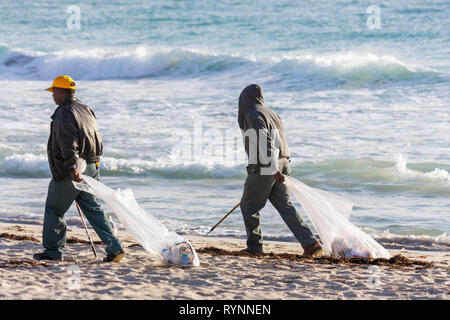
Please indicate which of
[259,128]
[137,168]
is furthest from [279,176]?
[137,168]

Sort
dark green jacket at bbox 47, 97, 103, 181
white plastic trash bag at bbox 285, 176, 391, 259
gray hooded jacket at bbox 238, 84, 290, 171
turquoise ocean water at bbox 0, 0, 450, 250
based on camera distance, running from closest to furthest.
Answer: dark green jacket at bbox 47, 97, 103, 181 → gray hooded jacket at bbox 238, 84, 290, 171 → white plastic trash bag at bbox 285, 176, 391, 259 → turquoise ocean water at bbox 0, 0, 450, 250

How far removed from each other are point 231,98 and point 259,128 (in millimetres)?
13489

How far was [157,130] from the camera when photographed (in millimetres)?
15414

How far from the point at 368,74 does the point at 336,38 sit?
716 centimetres

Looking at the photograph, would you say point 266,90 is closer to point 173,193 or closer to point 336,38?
point 336,38

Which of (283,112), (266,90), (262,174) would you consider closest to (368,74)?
(266,90)

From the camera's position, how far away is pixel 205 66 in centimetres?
2525

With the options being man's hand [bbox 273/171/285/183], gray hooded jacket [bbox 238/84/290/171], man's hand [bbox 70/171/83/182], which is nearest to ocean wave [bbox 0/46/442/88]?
gray hooded jacket [bbox 238/84/290/171]

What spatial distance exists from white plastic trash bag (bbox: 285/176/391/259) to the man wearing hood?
13 cm

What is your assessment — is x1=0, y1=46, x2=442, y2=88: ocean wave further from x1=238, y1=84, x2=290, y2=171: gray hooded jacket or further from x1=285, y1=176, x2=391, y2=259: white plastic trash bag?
x1=238, y1=84, x2=290, y2=171: gray hooded jacket

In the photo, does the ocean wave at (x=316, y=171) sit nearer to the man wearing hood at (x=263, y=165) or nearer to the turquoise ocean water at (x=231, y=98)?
the turquoise ocean water at (x=231, y=98)

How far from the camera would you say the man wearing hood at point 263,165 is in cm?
628

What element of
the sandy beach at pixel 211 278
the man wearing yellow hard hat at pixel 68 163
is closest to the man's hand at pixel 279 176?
the sandy beach at pixel 211 278

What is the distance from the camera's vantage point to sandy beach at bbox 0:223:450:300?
5.23 metres
